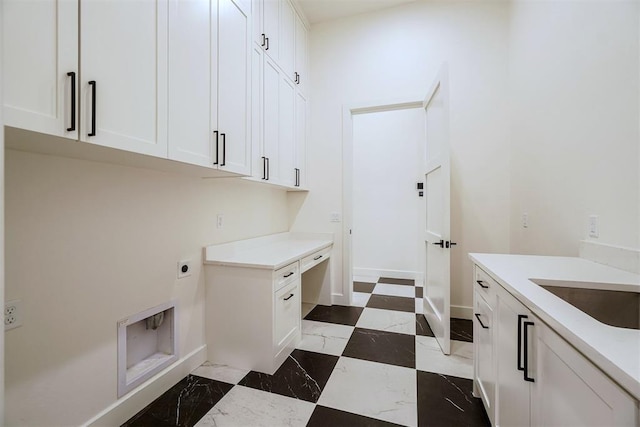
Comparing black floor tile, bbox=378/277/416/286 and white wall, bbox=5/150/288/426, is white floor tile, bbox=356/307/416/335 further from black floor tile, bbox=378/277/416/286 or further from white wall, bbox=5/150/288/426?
white wall, bbox=5/150/288/426

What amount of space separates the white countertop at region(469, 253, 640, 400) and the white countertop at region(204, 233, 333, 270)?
1.24m

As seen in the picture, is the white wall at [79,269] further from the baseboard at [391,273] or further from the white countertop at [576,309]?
the baseboard at [391,273]

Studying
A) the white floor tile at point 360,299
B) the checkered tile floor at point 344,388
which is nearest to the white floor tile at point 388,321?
the checkered tile floor at point 344,388

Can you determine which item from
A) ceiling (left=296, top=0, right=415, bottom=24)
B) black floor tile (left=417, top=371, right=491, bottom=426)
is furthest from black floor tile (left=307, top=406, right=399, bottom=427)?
ceiling (left=296, top=0, right=415, bottom=24)

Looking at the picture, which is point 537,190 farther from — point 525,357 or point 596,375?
point 596,375

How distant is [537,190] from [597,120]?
2.42 feet

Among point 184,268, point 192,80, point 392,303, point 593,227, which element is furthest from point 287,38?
point 392,303

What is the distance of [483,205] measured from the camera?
2.62 meters

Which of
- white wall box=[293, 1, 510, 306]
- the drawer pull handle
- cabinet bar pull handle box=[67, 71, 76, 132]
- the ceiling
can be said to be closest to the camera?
cabinet bar pull handle box=[67, 71, 76, 132]

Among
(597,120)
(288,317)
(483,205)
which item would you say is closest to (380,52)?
(483,205)

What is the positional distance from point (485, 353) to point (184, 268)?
181 centimetres

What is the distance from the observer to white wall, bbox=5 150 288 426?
3.39 feet

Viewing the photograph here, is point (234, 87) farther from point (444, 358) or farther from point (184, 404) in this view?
point (444, 358)

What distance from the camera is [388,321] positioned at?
260 centimetres
